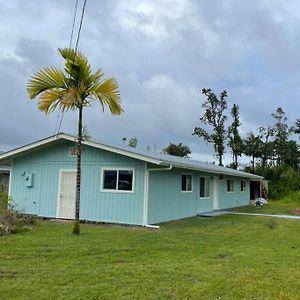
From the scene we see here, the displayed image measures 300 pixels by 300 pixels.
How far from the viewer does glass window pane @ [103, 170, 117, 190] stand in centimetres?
1499

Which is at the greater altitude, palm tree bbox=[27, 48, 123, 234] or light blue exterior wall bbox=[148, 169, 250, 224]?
palm tree bbox=[27, 48, 123, 234]

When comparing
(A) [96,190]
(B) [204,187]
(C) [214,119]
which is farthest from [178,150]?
(A) [96,190]

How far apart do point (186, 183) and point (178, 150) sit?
32.1 metres

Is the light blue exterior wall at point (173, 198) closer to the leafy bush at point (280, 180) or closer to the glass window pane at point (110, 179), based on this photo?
the glass window pane at point (110, 179)

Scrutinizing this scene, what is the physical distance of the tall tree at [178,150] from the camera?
49594mm

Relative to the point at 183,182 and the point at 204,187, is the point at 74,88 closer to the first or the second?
the point at 183,182

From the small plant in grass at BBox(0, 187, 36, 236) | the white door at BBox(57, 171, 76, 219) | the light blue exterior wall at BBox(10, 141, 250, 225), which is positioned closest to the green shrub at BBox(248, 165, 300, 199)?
the light blue exterior wall at BBox(10, 141, 250, 225)

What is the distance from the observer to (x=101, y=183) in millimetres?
15164

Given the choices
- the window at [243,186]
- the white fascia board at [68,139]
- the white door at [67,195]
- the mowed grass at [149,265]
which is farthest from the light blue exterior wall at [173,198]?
the window at [243,186]

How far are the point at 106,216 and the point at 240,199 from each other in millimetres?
14988

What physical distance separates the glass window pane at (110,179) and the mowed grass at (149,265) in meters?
2.84

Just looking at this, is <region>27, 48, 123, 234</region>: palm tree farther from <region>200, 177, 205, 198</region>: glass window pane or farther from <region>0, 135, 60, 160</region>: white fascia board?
<region>200, 177, 205, 198</region>: glass window pane

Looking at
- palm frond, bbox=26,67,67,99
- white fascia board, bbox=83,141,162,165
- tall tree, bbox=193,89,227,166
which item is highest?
tall tree, bbox=193,89,227,166

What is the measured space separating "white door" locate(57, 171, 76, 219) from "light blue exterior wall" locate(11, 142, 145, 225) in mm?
213
